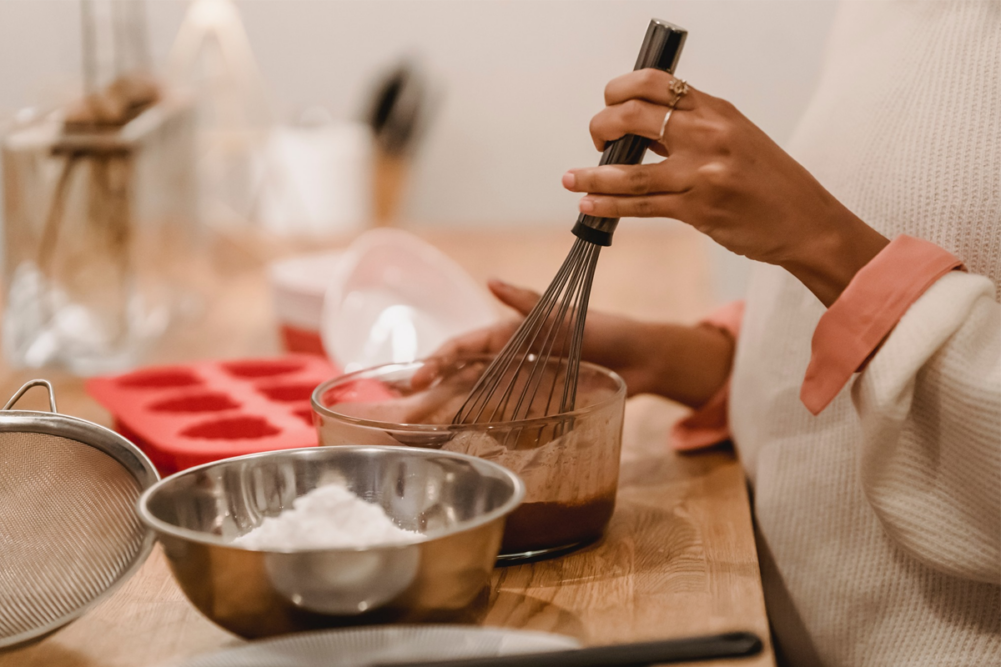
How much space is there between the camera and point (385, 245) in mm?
1054

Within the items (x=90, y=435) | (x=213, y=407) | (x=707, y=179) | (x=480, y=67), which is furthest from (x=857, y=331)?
(x=480, y=67)

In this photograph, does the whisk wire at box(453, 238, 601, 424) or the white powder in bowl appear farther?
the whisk wire at box(453, 238, 601, 424)

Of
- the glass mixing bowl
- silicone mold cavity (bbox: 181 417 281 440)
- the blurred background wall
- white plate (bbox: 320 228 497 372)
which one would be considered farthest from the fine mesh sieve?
the blurred background wall

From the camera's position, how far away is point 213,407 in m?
0.80

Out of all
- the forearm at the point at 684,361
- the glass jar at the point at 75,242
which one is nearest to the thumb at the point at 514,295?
the forearm at the point at 684,361

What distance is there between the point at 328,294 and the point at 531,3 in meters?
1.33

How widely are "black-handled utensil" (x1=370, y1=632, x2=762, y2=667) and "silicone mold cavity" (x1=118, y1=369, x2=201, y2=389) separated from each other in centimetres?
55

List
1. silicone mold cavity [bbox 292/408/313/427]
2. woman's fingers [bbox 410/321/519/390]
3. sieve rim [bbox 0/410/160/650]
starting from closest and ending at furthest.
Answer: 1. sieve rim [bbox 0/410/160/650]
2. woman's fingers [bbox 410/321/519/390]
3. silicone mold cavity [bbox 292/408/313/427]

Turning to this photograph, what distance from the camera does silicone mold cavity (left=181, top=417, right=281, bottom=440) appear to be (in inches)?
28.8

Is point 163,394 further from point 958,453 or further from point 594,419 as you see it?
point 958,453

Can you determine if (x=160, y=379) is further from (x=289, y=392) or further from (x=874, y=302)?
(x=874, y=302)

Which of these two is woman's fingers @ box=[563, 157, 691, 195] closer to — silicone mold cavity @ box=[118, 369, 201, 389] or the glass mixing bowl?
the glass mixing bowl

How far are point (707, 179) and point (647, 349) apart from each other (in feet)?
0.93

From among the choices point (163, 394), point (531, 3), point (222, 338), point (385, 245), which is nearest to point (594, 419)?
point (163, 394)
